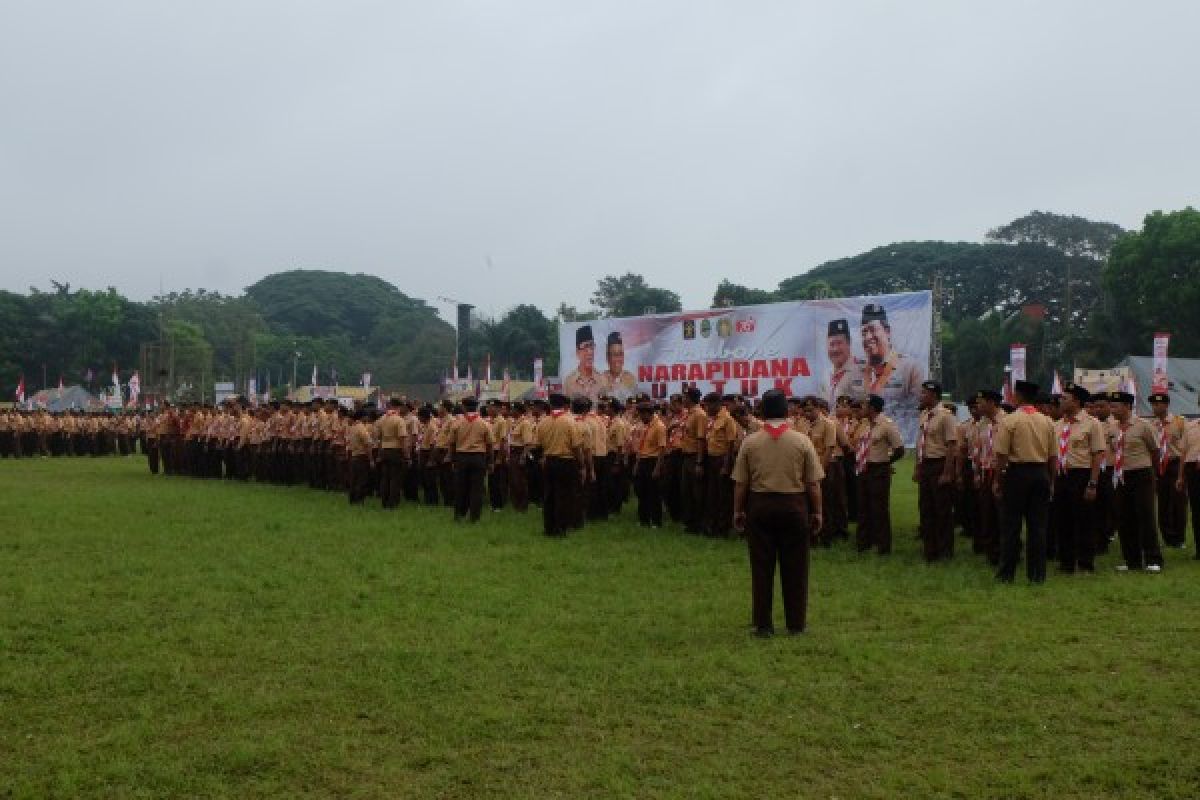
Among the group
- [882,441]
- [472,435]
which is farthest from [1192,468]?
[472,435]

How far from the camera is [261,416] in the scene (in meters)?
24.4

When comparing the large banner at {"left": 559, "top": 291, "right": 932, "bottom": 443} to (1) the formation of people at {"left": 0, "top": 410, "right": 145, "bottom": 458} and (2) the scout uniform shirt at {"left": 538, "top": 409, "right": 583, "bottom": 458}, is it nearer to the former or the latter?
(2) the scout uniform shirt at {"left": 538, "top": 409, "right": 583, "bottom": 458}

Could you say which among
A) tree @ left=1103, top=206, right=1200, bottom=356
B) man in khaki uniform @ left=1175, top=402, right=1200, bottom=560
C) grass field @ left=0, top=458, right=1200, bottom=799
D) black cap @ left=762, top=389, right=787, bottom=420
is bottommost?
grass field @ left=0, top=458, right=1200, bottom=799

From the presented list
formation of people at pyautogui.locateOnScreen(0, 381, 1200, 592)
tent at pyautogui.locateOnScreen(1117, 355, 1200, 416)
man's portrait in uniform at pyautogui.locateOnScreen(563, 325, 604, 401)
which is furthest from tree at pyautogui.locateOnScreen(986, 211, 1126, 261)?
formation of people at pyautogui.locateOnScreen(0, 381, 1200, 592)

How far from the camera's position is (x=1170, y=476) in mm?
13453

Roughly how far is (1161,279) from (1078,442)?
146 ft

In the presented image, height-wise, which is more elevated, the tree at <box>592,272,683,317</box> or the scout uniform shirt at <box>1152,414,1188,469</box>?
the tree at <box>592,272,683,317</box>

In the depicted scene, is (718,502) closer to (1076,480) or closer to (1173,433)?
(1076,480)

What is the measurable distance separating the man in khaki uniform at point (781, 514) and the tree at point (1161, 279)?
48243 millimetres

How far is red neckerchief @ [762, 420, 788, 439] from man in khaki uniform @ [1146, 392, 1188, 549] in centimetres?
741

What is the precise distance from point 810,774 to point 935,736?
0.95m

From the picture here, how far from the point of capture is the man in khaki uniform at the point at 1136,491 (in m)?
11.1

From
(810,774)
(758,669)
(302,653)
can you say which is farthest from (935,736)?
(302,653)

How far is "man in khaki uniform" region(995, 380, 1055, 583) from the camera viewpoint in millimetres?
9766
